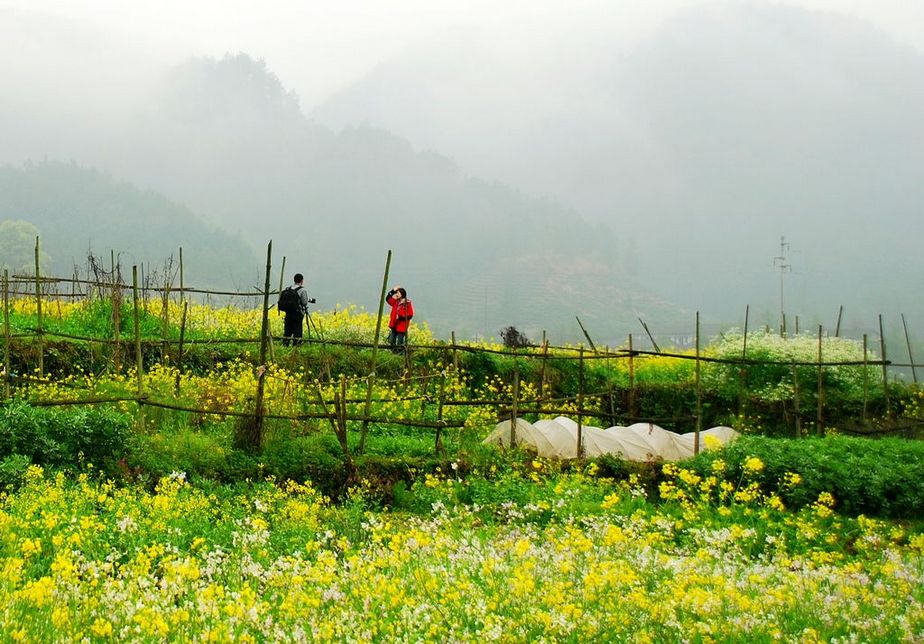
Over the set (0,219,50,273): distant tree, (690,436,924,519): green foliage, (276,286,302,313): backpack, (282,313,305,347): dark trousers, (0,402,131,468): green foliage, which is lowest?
(690,436,924,519): green foliage

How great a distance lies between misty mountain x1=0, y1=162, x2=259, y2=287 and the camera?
4424 inches

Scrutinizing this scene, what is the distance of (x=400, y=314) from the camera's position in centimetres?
1794

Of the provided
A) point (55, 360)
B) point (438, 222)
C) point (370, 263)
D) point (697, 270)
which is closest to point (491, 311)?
point (370, 263)

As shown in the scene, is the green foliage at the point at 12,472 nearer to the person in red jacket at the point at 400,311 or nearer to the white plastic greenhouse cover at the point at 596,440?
→ the white plastic greenhouse cover at the point at 596,440

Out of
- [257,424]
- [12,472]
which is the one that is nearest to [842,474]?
[257,424]

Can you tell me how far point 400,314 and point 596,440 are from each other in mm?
6030

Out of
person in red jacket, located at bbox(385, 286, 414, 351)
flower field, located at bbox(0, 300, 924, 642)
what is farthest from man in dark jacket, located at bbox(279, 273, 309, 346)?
person in red jacket, located at bbox(385, 286, 414, 351)

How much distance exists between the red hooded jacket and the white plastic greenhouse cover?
503 centimetres

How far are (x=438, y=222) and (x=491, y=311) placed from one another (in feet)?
131

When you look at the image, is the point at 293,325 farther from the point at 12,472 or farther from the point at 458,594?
the point at 458,594

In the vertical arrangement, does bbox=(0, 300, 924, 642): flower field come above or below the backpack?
below

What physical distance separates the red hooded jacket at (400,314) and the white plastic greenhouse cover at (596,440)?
16.5 feet

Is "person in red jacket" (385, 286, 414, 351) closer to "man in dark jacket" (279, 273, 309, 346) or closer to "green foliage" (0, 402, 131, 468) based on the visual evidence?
"man in dark jacket" (279, 273, 309, 346)

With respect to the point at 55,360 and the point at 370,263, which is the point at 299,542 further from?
the point at 370,263
